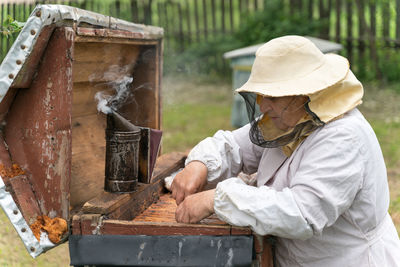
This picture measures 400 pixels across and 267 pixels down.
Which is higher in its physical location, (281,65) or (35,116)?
(281,65)

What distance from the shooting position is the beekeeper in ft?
5.58

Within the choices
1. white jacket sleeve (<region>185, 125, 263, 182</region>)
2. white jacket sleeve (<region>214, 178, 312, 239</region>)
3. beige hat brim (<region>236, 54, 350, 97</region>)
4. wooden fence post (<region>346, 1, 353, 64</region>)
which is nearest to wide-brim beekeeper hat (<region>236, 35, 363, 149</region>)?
beige hat brim (<region>236, 54, 350, 97</region>)

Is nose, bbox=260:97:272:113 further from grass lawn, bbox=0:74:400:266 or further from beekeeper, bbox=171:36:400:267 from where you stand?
grass lawn, bbox=0:74:400:266

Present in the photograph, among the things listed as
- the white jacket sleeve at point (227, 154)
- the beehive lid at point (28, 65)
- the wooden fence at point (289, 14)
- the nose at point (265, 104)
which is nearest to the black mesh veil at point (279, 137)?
the nose at point (265, 104)

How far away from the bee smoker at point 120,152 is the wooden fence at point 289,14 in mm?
5781

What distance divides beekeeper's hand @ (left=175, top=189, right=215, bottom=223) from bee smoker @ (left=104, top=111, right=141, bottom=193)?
0.34m

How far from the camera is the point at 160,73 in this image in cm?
296

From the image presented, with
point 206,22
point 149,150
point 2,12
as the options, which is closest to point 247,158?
point 149,150

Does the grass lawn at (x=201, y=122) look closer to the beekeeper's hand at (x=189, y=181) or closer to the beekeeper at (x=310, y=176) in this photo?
the beekeeper's hand at (x=189, y=181)

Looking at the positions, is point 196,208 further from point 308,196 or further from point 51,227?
point 51,227

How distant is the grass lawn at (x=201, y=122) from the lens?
343 cm

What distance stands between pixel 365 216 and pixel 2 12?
6.28ft

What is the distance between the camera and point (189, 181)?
84.4 inches

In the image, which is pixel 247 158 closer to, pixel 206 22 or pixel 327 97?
pixel 327 97
